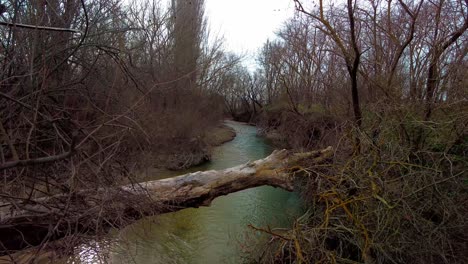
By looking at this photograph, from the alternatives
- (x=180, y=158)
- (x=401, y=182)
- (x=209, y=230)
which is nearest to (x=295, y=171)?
(x=401, y=182)

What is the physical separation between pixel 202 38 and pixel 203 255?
1494cm

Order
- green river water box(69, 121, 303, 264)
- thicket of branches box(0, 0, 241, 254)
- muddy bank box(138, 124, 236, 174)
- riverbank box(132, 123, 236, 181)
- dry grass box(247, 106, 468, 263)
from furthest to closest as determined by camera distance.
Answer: muddy bank box(138, 124, 236, 174) < riverbank box(132, 123, 236, 181) < green river water box(69, 121, 303, 264) < dry grass box(247, 106, 468, 263) < thicket of branches box(0, 0, 241, 254)

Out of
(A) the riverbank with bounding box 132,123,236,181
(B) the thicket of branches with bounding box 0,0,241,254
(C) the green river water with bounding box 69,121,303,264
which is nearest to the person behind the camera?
(B) the thicket of branches with bounding box 0,0,241,254

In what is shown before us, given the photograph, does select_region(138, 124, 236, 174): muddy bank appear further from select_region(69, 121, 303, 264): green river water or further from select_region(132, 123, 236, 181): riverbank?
select_region(69, 121, 303, 264): green river water

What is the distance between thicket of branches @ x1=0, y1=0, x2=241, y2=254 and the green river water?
1.42m

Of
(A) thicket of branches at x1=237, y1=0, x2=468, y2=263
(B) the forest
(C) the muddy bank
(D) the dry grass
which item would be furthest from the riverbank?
(D) the dry grass

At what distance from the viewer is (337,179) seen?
143 inches

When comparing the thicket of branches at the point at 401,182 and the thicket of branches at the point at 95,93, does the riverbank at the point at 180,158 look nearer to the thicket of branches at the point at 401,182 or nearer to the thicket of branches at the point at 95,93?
the thicket of branches at the point at 95,93

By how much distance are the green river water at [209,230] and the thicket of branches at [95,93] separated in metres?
1.42

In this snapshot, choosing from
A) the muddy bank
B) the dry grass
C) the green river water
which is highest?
the dry grass

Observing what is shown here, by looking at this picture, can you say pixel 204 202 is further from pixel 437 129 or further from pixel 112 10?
pixel 437 129

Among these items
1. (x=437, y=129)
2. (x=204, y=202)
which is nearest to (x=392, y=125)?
(x=437, y=129)

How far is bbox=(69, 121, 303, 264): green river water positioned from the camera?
5.12 metres

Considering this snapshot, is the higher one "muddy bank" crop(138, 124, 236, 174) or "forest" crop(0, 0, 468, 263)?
"forest" crop(0, 0, 468, 263)
